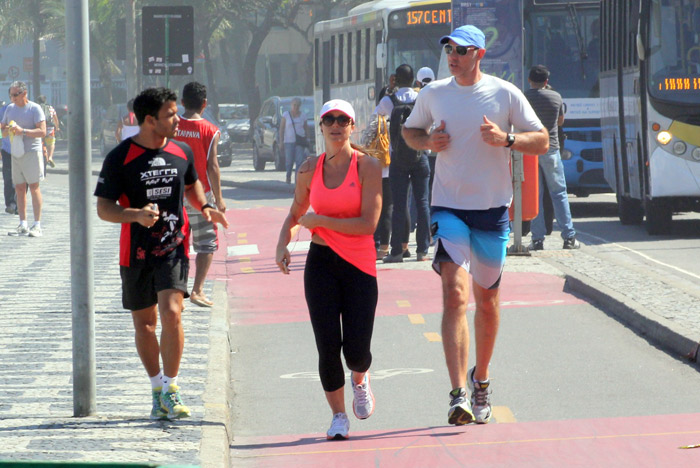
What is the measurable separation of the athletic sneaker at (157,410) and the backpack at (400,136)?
6.85 metres

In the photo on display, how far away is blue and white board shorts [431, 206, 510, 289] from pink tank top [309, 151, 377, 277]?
45 cm

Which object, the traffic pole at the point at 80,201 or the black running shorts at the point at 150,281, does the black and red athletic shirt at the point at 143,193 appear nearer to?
the black running shorts at the point at 150,281

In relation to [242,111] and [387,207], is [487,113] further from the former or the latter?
[242,111]

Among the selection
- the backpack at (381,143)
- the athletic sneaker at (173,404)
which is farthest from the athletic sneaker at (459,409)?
the backpack at (381,143)

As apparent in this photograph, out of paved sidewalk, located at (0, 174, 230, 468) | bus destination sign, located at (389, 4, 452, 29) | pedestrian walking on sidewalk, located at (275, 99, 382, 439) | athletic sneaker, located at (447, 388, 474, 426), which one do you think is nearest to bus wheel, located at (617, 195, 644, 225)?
bus destination sign, located at (389, 4, 452, 29)

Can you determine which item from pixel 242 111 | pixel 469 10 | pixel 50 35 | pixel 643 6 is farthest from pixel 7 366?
pixel 50 35

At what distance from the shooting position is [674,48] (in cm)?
1598

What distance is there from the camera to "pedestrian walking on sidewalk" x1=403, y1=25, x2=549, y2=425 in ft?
22.0

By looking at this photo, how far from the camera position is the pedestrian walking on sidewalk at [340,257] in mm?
6426

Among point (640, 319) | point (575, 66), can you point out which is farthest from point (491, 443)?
point (575, 66)

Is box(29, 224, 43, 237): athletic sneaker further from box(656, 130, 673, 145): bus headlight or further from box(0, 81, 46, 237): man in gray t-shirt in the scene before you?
box(656, 130, 673, 145): bus headlight

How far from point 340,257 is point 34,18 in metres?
59.8

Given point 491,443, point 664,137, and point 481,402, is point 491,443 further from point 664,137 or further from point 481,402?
point 664,137

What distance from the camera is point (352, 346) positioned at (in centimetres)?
650
